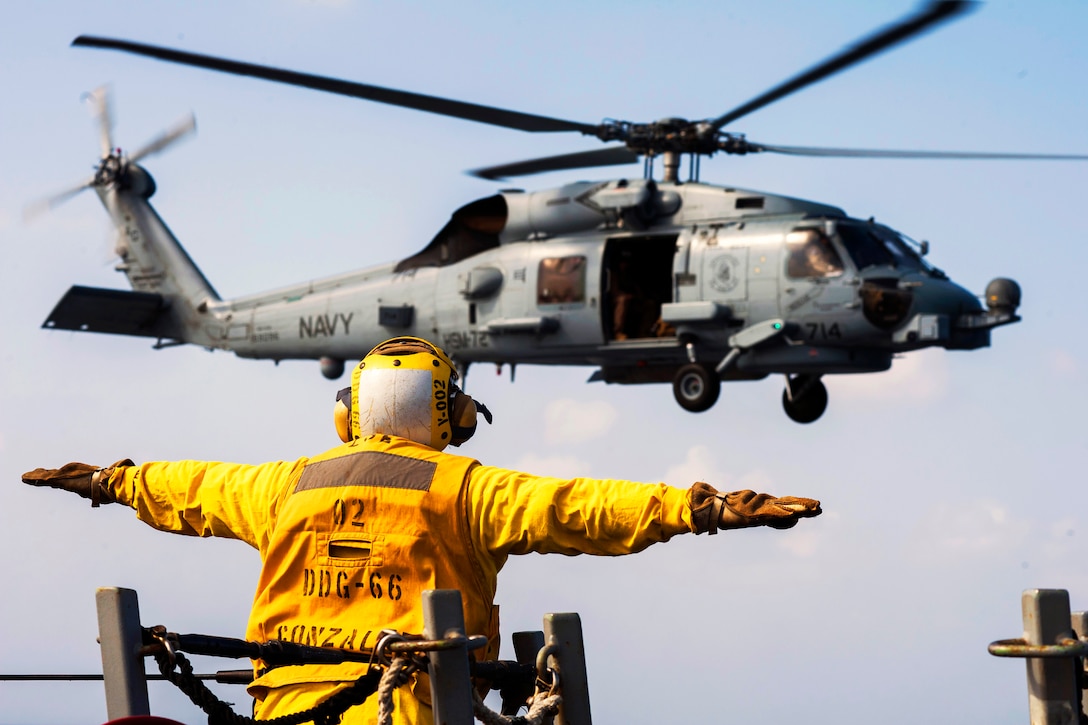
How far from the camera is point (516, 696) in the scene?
3.96m

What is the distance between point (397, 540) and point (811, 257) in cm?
1278

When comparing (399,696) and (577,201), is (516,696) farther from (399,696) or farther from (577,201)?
(577,201)

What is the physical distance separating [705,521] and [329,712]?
962mm

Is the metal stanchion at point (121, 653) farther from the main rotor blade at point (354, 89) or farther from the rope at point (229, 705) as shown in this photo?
the main rotor blade at point (354, 89)

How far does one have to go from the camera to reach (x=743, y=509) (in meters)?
3.31

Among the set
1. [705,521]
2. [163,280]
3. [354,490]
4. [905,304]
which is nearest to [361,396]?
[354,490]

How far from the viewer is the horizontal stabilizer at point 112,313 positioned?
21.0 m

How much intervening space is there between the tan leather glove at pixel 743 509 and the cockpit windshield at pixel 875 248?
1292 cm

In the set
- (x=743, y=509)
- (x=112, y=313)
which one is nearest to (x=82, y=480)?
(x=743, y=509)

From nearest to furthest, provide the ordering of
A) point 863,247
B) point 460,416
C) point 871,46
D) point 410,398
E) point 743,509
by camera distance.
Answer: point 743,509, point 410,398, point 460,416, point 871,46, point 863,247

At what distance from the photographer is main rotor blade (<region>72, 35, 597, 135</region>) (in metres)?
15.3

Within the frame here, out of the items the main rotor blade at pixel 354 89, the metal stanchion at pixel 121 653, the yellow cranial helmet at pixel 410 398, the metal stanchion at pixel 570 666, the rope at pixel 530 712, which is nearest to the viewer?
the metal stanchion at pixel 121 653

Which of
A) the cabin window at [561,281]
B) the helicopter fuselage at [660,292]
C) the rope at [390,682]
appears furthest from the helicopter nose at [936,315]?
the rope at [390,682]

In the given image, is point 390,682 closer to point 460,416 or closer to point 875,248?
point 460,416
